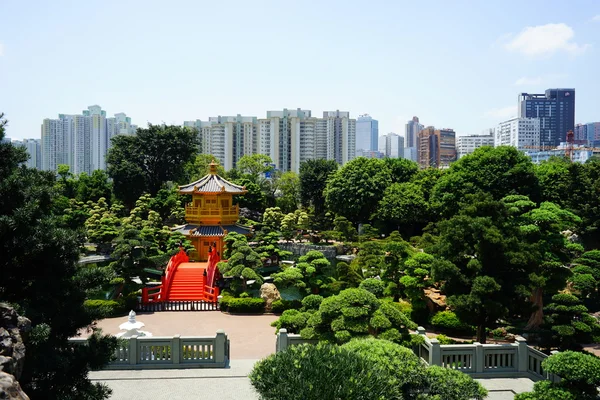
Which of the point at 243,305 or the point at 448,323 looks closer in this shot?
the point at 448,323

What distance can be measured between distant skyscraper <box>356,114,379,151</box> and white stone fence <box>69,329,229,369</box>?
162 meters

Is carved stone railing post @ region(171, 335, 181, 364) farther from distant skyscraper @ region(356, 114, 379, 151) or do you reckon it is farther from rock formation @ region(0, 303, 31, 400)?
distant skyscraper @ region(356, 114, 379, 151)

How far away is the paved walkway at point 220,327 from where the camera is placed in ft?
45.9

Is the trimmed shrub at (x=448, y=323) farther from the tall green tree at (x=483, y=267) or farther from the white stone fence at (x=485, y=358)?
the white stone fence at (x=485, y=358)

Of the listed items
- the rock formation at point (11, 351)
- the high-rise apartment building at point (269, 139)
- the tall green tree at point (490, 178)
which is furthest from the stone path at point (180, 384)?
the high-rise apartment building at point (269, 139)

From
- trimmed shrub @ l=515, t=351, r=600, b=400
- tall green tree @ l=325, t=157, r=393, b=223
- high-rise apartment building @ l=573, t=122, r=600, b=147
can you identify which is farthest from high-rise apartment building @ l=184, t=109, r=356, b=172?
high-rise apartment building @ l=573, t=122, r=600, b=147

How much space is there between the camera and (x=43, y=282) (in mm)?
6734

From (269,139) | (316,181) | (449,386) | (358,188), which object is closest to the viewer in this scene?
(449,386)

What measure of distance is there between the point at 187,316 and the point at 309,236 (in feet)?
68.0

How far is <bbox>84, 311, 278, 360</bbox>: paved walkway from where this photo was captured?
14.0m

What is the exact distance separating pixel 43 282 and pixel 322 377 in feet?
12.9

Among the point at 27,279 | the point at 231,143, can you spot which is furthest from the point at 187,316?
the point at 231,143

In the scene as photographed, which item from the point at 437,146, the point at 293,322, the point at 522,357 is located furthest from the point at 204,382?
the point at 437,146

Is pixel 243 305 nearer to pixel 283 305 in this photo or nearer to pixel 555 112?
pixel 283 305
